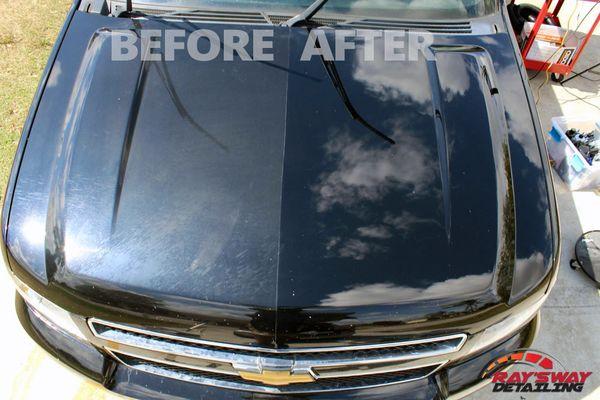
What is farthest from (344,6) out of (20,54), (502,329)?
(20,54)

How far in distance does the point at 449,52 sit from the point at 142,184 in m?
1.48

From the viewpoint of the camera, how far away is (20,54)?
13.4 feet

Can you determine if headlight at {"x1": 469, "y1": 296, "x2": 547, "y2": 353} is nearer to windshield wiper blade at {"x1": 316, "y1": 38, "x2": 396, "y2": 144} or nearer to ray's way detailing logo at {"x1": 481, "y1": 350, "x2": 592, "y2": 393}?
ray's way detailing logo at {"x1": 481, "y1": 350, "x2": 592, "y2": 393}

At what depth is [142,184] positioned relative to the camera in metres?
1.84

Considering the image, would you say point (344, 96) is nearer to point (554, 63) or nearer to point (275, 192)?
point (275, 192)

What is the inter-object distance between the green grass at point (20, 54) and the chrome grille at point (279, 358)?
79.8 inches

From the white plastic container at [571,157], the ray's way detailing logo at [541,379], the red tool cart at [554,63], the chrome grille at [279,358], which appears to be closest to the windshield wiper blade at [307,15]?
the chrome grille at [279,358]

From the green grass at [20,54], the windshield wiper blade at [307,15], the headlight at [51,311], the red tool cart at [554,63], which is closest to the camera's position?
the headlight at [51,311]

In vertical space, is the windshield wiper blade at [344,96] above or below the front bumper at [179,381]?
above

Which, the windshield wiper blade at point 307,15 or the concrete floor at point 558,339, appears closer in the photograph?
the windshield wiper blade at point 307,15

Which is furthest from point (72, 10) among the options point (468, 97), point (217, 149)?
point (468, 97)

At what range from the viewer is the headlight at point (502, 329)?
183cm

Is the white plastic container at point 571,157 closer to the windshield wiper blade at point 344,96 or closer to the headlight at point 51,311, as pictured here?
the windshield wiper blade at point 344,96

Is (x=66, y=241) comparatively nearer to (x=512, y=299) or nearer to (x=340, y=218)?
(x=340, y=218)
